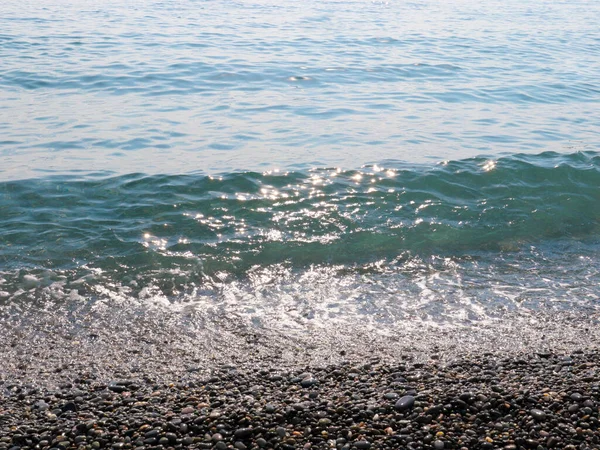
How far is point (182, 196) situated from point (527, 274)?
16.9ft

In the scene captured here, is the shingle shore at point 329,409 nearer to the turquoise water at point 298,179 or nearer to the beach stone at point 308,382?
the beach stone at point 308,382

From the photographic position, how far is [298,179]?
441 inches

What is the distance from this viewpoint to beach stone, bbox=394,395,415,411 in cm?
501

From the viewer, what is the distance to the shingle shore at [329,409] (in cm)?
467

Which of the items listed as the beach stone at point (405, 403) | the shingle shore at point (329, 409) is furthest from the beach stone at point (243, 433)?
the beach stone at point (405, 403)

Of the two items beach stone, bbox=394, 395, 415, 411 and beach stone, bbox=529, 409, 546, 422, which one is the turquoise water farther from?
beach stone, bbox=529, 409, 546, 422

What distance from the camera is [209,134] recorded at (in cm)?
1339

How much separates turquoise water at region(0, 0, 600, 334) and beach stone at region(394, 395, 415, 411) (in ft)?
6.27

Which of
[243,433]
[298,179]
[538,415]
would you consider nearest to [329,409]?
[243,433]

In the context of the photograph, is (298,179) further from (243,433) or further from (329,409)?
(243,433)

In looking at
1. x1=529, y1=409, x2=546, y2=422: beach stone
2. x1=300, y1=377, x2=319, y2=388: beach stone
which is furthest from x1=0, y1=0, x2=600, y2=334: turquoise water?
x1=529, y1=409, x2=546, y2=422: beach stone

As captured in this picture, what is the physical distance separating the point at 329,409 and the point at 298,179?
21.5ft

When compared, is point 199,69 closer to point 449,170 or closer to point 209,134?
point 209,134

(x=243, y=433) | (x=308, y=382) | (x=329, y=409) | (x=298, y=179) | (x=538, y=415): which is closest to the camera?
(x=243, y=433)
